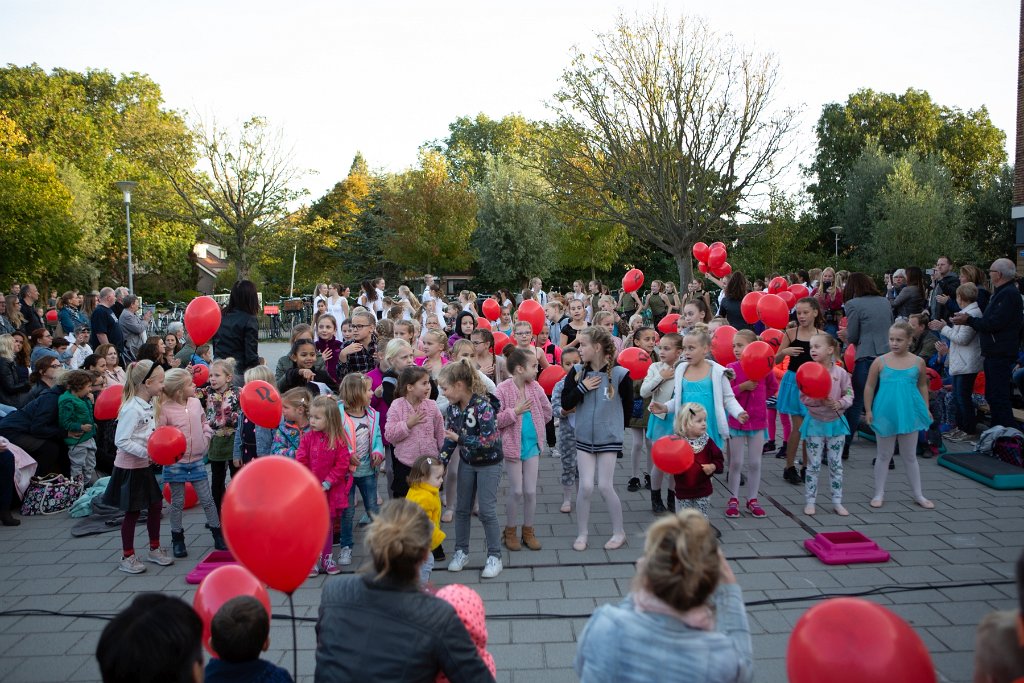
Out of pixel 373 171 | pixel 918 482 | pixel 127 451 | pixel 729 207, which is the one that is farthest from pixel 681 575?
pixel 373 171

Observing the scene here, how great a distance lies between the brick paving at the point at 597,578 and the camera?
156 inches

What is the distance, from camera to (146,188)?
3111 centimetres

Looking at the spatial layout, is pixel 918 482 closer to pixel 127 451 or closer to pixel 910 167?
pixel 127 451

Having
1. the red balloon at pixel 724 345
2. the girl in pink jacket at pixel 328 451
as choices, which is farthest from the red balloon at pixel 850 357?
the girl in pink jacket at pixel 328 451

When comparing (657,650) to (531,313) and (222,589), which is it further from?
(531,313)

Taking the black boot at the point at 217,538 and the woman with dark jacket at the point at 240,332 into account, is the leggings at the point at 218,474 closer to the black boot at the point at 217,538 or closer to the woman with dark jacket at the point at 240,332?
the black boot at the point at 217,538

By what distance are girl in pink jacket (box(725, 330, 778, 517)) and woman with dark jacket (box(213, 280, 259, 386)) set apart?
4.64 meters

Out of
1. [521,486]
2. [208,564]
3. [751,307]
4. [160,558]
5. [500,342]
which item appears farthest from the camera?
[500,342]

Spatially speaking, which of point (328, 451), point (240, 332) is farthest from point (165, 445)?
point (240, 332)

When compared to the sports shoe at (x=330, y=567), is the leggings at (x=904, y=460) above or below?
above

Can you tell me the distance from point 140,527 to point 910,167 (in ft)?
120

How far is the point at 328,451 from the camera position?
4.94 meters

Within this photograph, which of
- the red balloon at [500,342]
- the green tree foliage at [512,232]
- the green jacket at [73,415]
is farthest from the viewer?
the green tree foliage at [512,232]

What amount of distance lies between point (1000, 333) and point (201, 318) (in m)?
8.68
